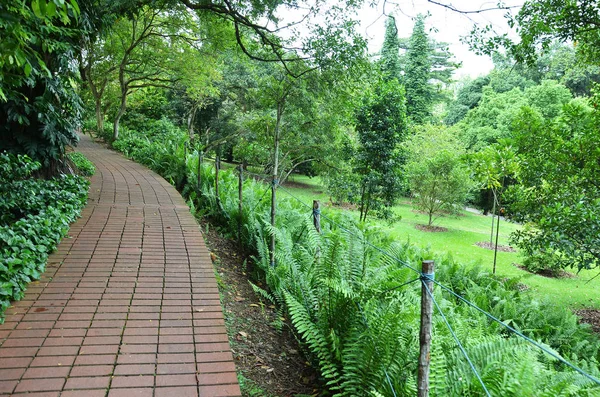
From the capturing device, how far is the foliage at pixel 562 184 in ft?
19.6

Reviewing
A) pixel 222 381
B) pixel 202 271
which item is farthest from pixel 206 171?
pixel 222 381

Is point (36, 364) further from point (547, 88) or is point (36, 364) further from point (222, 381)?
point (547, 88)

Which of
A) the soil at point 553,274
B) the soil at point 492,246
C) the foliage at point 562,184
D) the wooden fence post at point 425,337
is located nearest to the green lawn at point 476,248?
the soil at point 553,274

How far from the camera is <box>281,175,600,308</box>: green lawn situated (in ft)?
33.8

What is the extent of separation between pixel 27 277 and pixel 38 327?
0.73m

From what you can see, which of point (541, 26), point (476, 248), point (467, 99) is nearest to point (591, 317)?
point (541, 26)

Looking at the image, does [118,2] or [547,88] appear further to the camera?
[547,88]

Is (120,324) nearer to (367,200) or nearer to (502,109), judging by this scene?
(367,200)

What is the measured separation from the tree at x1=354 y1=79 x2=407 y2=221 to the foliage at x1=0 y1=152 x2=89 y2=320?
27.6 ft

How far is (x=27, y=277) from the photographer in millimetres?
3467

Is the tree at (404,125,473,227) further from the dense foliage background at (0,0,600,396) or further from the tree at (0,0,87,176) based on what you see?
the tree at (0,0,87,176)

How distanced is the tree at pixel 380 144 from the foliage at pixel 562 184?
4.74 metres

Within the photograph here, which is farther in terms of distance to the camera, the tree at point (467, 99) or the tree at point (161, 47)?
the tree at point (467, 99)

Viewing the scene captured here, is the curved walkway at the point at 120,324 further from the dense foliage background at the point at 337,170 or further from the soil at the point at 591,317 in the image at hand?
the soil at the point at 591,317
